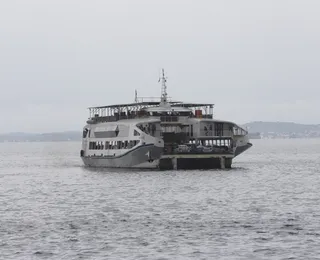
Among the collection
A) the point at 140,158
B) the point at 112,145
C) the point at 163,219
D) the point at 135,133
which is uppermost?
the point at 135,133

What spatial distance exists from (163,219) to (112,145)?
5781 centimetres

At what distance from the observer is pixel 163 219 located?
5625cm

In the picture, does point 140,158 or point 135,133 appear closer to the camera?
point 140,158

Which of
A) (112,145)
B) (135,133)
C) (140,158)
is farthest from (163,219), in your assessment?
(112,145)

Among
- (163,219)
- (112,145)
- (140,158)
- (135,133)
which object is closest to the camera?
(163,219)

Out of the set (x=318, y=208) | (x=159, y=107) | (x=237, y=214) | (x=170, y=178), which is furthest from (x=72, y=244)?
(x=159, y=107)

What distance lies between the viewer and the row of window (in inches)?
4218

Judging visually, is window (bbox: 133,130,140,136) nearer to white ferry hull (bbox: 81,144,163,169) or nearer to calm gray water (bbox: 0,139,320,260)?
white ferry hull (bbox: 81,144,163,169)

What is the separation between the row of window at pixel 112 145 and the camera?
107125 mm

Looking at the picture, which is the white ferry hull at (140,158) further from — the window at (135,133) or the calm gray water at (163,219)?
the calm gray water at (163,219)

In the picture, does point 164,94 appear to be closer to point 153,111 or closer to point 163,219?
point 153,111

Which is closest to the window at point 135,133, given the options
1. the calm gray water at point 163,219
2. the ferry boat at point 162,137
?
the ferry boat at point 162,137

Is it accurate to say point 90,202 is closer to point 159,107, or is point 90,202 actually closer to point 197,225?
point 197,225

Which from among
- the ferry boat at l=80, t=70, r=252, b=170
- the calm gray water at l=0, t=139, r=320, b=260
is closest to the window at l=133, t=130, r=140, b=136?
the ferry boat at l=80, t=70, r=252, b=170
